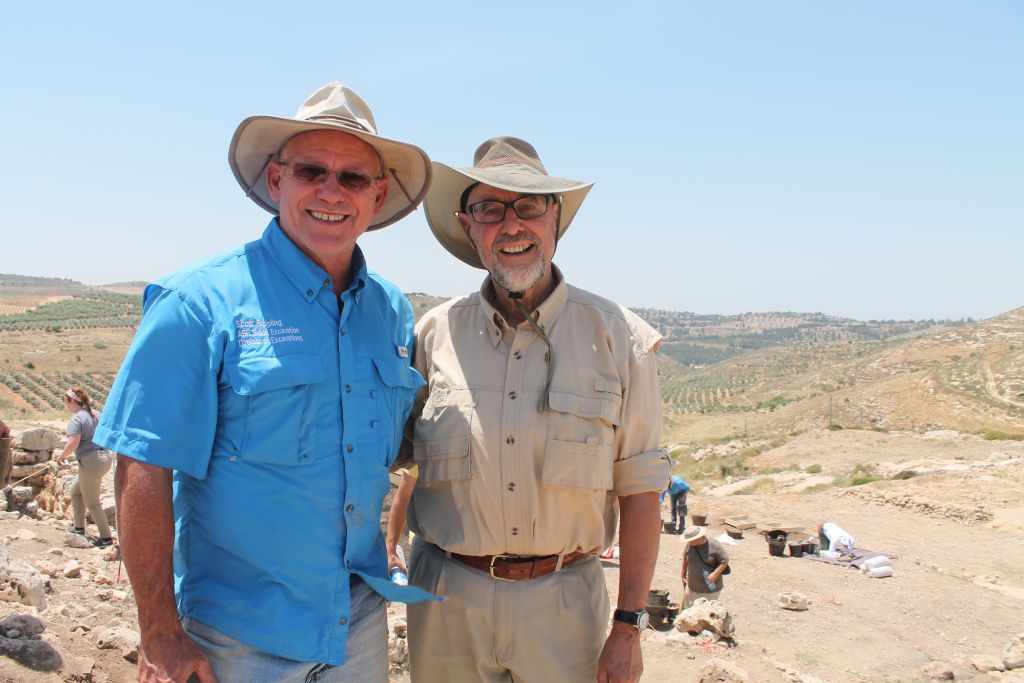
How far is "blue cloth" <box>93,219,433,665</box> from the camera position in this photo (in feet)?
7.32

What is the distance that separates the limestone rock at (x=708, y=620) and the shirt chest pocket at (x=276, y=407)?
6.62m

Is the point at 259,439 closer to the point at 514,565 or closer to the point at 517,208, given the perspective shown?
the point at 514,565

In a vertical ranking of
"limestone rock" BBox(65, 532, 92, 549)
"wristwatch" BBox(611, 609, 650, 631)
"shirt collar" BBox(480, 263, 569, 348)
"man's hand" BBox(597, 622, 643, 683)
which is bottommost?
"limestone rock" BBox(65, 532, 92, 549)

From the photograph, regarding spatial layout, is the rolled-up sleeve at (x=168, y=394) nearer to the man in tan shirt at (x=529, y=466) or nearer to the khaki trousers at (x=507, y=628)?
the man in tan shirt at (x=529, y=466)

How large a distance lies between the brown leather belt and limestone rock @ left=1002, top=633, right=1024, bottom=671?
724 centimetres

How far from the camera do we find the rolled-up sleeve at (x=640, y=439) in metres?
3.12

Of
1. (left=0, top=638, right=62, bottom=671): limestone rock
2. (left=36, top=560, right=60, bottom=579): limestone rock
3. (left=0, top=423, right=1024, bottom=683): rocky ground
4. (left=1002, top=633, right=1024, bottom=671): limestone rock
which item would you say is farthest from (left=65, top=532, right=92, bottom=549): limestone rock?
(left=1002, top=633, right=1024, bottom=671): limestone rock

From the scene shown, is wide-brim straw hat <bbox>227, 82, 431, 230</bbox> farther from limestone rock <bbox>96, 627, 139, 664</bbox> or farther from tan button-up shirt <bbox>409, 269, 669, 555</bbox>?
limestone rock <bbox>96, 627, 139, 664</bbox>

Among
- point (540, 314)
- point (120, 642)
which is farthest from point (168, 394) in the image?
point (120, 642)

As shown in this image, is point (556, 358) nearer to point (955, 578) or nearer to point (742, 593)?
point (742, 593)

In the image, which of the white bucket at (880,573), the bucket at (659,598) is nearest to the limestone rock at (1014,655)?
the bucket at (659,598)

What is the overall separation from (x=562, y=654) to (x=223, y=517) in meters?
1.42

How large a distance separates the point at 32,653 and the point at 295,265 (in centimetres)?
295

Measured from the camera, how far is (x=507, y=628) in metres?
2.97
